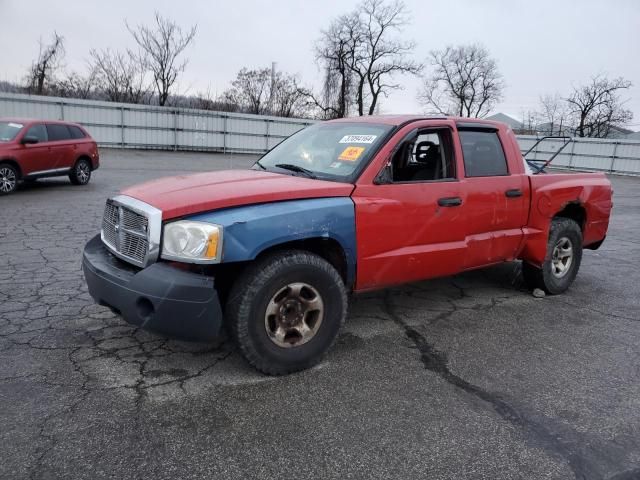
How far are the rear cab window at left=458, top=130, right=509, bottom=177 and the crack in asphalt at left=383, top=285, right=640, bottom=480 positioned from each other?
187cm

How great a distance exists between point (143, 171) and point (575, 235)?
14.7m

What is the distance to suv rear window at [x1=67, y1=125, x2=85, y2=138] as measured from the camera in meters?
12.6

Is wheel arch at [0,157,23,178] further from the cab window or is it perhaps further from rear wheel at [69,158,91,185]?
the cab window

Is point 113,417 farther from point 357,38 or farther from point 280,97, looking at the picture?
point 357,38

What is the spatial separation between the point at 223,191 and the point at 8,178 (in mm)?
9514

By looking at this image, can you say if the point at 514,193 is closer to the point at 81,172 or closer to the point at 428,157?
the point at 428,157

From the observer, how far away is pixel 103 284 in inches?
131

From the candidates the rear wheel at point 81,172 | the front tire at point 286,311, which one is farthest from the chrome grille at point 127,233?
the rear wheel at point 81,172

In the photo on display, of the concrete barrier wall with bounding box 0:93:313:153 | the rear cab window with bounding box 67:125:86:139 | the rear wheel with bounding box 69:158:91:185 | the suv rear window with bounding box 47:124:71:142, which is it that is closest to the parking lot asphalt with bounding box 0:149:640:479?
the suv rear window with bounding box 47:124:71:142

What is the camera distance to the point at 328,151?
13.7ft

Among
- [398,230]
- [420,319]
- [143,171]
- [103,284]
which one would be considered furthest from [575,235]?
[143,171]

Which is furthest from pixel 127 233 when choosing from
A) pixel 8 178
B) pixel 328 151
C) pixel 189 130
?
pixel 189 130

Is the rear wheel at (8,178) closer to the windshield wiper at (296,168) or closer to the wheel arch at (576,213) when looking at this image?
the windshield wiper at (296,168)

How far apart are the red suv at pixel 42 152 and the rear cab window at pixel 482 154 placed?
9937 mm
